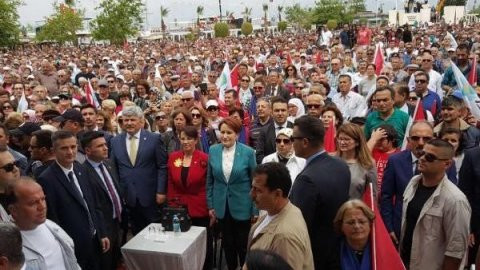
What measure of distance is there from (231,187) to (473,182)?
7.75 ft

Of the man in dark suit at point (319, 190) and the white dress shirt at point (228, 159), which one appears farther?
the white dress shirt at point (228, 159)

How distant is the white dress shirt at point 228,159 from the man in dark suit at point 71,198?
1.42m

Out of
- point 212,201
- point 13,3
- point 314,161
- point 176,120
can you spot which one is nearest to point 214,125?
point 176,120

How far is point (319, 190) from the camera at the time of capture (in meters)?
3.48

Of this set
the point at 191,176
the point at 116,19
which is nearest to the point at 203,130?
the point at 191,176

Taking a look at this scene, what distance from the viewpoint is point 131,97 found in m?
9.66

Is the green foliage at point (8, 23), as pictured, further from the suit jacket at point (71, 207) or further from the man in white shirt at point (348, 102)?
the suit jacket at point (71, 207)

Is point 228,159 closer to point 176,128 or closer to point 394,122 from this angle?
point 176,128

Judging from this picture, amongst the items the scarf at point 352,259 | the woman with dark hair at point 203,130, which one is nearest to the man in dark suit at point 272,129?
the woman with dark hair at point 203,130

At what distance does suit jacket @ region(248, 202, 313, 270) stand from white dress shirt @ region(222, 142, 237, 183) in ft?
7.32

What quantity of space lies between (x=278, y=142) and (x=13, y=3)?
28859 millimetres

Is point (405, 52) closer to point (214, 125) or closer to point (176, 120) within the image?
point (214, 125)

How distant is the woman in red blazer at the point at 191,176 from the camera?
17.9 feet

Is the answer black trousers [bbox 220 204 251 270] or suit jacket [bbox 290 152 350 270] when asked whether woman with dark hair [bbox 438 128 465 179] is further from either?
black trousers [bbox 220 204 251 270]
